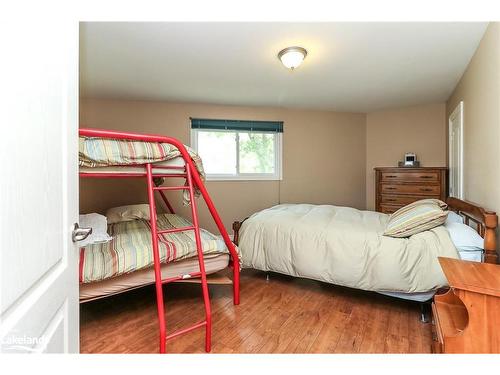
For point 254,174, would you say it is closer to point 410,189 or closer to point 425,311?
point 410,189

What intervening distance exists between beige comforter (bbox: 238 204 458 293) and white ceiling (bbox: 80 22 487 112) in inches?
60.8

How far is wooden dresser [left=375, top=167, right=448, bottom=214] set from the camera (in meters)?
3.59

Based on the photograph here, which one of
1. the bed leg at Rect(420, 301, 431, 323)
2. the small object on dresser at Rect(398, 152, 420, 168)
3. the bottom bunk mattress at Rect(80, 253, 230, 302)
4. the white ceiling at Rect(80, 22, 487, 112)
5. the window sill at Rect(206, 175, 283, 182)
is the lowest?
the bed leg at Rect(420, 301, 431, 323)

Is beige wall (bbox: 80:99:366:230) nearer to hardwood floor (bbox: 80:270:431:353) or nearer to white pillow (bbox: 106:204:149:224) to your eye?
white pillow (bbox: 106:204:149:224)

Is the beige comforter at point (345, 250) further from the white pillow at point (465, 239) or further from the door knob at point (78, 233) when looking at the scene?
the door knob at point (78, 233)

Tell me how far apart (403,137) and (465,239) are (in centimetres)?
294

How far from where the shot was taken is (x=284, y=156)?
14.3ft

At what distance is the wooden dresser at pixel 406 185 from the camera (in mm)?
3590

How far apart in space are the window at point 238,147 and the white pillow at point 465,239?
272cm

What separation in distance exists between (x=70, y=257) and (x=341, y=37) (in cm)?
233

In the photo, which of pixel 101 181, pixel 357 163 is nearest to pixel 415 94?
pixel 357 163

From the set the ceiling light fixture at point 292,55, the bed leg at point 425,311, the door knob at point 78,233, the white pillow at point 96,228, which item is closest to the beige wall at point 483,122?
the bed leg at point 425,311

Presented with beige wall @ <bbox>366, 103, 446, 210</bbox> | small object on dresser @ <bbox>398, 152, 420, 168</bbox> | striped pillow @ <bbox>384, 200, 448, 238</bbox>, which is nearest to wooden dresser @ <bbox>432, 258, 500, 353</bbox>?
striped pillow @ <bbox>384, 200, 448, 238</bbox>
